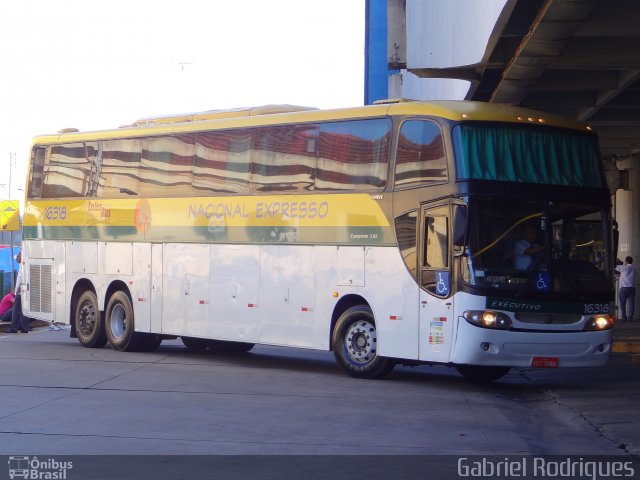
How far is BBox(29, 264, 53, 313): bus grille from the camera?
21438mm

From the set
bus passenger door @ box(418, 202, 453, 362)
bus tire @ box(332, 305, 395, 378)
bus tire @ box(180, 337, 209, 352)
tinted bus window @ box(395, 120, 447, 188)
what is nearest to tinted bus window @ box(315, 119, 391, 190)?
tinted bus window @ box(395, 120, 447, 188)

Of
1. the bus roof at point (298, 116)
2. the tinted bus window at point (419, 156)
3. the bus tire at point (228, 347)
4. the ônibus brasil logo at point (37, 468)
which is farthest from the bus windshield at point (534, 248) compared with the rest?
the bus tire at point (228, 347)

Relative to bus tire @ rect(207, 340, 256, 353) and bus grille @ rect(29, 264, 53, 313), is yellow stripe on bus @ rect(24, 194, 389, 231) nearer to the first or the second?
bus grille @ rect(29, 264, 53, 313)

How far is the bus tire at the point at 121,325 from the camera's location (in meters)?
19.6

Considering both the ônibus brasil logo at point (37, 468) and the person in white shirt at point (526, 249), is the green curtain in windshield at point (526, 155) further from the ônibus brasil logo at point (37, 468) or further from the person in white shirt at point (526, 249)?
the ônibus brasil logo at point (37, 468)

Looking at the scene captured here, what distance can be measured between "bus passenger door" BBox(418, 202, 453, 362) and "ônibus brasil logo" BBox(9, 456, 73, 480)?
21.5ft

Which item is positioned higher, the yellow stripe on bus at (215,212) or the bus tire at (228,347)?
the yellow stripe on bus at (215,212)

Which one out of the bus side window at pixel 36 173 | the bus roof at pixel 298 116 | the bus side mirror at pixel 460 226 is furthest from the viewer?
the bus side window at pixel 36 173

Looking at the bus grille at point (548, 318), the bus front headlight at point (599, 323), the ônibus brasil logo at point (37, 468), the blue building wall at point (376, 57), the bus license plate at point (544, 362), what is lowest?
the ônibus brasil logo at point (37, 468)

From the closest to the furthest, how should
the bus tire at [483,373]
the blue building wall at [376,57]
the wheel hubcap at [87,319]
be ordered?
the bus tire at [483,373] → the wheel hubcap at [87,319] → the blue building wall at [376,57]

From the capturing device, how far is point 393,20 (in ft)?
99.3

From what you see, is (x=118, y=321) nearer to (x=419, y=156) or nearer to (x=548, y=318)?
(x=419, y=156)

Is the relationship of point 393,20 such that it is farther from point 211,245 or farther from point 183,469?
point 183,469

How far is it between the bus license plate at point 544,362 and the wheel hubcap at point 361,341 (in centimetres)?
241
